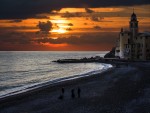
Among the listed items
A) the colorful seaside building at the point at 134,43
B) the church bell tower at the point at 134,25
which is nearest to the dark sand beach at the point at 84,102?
the colorful seaside building at the point at 134,43

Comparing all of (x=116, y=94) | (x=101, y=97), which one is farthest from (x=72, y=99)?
(x=116, y=94)

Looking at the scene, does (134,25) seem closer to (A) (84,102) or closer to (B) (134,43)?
(B) (134,43)

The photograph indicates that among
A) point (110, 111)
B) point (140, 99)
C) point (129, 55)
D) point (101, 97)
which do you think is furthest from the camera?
point (129, 55)

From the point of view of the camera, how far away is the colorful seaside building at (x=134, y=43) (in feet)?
440

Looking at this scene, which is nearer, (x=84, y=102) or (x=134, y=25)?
(x=84, y=102)

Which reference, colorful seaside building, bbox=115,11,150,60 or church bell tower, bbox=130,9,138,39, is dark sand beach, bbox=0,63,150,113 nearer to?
colorful seaside building, bbox=115,11,150,60

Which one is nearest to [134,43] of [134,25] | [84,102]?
[134,25]

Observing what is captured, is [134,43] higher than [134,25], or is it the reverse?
[134,25]

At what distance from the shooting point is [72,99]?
43.2 m

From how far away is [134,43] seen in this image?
141 m

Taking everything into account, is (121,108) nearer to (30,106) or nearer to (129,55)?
(30,106)

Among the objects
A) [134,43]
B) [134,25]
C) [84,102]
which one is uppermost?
[134,25]

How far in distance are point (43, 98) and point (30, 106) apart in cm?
639

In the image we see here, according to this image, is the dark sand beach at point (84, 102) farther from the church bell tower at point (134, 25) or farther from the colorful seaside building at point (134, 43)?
the church bell tower at point (134, 25)
